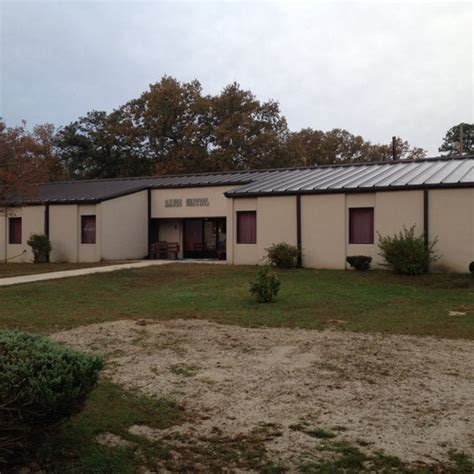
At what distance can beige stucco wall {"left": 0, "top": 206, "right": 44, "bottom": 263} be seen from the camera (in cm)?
2739

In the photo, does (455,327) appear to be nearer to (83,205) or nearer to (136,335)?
(136,335)

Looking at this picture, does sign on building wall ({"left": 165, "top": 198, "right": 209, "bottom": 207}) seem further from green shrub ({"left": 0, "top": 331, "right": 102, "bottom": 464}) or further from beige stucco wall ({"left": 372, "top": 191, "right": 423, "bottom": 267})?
green shrub ({"left": 0, "top": 331, "right": 102, "bottom": 464})

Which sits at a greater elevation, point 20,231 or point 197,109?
point 197,109

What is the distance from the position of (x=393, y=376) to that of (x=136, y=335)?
4448 millimetres

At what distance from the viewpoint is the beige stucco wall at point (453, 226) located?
715 inches

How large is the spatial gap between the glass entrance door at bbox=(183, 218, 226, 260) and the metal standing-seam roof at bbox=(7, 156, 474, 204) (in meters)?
2.11

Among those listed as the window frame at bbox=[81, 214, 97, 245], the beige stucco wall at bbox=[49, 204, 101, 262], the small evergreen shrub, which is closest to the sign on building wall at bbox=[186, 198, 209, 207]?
the beige stucco wall at bbox=[49, 204, 101, 262]

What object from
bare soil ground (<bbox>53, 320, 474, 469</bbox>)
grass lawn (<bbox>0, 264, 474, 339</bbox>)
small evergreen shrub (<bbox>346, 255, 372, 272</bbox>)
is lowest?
bare soil ground (<bbox>53, 320, 474, 469</bbox>)

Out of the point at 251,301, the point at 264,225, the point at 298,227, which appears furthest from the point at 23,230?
the point at 251,301

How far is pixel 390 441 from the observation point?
4.63 meters

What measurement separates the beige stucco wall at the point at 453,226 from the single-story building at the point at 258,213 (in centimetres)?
3

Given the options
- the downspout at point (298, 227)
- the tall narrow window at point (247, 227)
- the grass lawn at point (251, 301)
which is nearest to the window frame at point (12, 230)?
the grass lawn at point (251, 301)

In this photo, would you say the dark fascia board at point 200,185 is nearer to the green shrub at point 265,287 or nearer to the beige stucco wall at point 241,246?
the beige stucco wall at point 241,246

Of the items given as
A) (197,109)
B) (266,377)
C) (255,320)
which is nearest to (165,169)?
(197,109)
